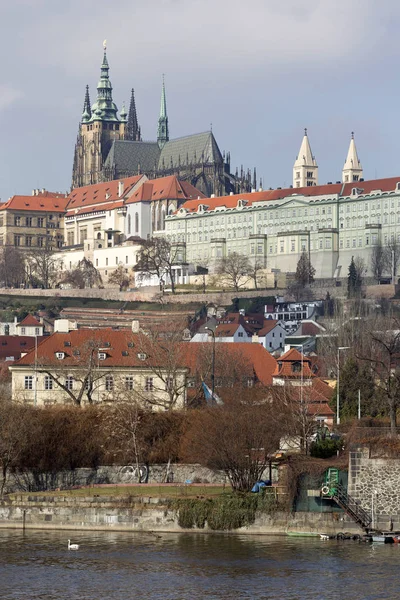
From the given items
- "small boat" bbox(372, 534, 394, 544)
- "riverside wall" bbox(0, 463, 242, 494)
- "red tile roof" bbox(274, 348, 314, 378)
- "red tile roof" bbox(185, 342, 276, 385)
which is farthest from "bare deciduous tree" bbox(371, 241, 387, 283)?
"small boat" bbox(372, 534, 394, 544)

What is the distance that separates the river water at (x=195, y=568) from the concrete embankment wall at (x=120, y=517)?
71 cm

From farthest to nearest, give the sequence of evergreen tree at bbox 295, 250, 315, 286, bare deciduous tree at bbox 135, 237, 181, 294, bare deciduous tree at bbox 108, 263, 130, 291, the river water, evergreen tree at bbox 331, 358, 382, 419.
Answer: bare deciduous tree at bbox 108, 263, 130, 291 → bare deciduous tree at bbox 135, 237, 181, 294 → evergreen tree at bbox 295, 250, 315, 286 → evergreen tree at bbox 331, 358, 382, 419 → the river water

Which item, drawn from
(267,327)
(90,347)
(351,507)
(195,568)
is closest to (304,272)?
(267,327)

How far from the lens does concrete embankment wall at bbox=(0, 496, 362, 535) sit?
48.5 metres

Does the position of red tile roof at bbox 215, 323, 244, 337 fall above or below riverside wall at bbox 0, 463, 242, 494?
above

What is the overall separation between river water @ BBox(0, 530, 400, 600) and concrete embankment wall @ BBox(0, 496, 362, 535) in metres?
0.71

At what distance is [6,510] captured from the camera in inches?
2056

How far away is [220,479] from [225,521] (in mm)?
5175

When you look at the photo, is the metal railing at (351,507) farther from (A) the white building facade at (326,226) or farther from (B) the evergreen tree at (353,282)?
(A) the white building facade at (326,226)

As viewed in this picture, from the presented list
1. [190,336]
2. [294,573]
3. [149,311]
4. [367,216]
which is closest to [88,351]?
[294,573]

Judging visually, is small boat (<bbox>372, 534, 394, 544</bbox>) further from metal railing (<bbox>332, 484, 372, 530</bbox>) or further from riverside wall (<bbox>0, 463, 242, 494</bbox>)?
riverside wall (<bbox>0, 463, 242, 494</bbox>)

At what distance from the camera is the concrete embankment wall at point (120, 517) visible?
48469mm

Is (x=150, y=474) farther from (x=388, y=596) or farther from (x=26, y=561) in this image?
(x=388, y=596)

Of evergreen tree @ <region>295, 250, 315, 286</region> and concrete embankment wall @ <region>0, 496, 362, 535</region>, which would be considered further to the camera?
evergreen tree @ <region>295, 250, 315, 286</region>
